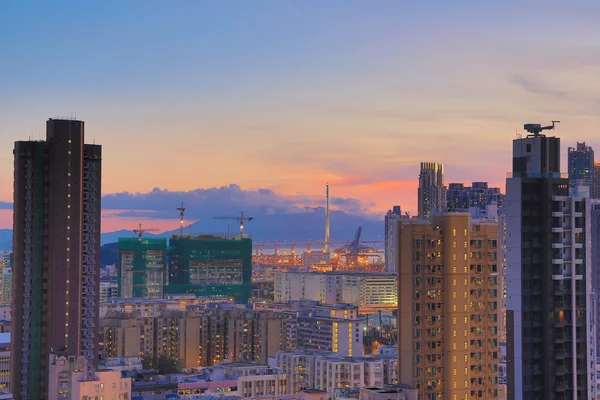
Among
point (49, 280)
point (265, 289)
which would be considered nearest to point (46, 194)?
point (49, 280)

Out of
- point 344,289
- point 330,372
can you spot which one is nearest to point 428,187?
A: point 344,289

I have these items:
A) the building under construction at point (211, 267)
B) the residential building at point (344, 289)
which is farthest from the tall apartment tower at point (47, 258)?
the building under construction at point (211, 267)

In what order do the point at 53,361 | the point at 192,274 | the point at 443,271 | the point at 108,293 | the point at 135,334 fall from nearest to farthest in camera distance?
the point at 443,271, the point at 53,361, the point at 135,334, the point at 108,293, the point at 192,274

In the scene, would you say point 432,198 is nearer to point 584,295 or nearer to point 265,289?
point 265,289

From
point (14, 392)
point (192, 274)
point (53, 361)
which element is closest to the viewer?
point (53, 361)

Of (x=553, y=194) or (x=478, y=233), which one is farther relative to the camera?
(x=478, y=233)

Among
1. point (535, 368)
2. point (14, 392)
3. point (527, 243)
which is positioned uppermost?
point (527, 243)

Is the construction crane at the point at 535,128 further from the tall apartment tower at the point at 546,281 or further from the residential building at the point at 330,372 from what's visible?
the residential building at the point at 330,372
